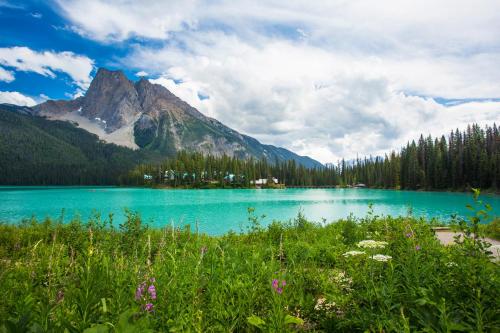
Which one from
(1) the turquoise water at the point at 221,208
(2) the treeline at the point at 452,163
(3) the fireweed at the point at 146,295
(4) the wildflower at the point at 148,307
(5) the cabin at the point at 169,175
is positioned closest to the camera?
(4) the wildflower at the point at 148,307

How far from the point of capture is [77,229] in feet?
43.2

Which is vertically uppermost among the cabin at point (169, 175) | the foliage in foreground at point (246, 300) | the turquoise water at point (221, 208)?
the cabin at point (169, 175)

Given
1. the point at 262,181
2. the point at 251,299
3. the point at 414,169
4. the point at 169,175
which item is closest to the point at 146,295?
the point at 251,299

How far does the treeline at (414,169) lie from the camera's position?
102875 millimetres

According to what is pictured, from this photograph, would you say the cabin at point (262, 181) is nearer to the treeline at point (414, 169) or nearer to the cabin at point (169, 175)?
the treeline at point (414, 169)

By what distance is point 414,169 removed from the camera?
126 m

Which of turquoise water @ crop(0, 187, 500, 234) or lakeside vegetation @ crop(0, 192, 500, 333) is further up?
lakeside vegetation @ crop(0, 192, 500, 333)

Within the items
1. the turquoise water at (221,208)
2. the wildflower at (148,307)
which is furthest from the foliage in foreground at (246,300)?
the turquoise water at (221,208)

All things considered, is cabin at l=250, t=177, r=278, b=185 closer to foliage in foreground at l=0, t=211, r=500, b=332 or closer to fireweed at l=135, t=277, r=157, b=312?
foliage in foreground at l=0, t=211, r=500, b=332

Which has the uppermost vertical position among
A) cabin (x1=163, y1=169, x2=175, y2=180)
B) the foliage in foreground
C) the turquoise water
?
cabin (x1=163, y1=169, x2=175, y2=180)

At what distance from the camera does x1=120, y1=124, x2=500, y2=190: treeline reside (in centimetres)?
10288

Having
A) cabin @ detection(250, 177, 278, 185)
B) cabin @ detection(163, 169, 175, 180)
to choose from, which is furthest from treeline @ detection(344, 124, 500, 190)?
cabin @ detection(163, 169, 175, 180)

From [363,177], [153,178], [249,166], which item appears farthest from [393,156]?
[153,178]

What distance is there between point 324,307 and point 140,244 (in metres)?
7.97
